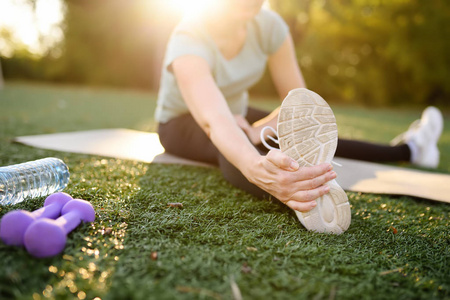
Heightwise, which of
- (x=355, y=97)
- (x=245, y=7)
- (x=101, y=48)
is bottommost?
(x=355, y=97)

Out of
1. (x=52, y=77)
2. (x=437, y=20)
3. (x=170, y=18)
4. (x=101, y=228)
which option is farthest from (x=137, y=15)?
(x=101, y=228)

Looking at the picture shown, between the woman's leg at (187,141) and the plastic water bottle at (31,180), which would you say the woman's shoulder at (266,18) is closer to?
the woman's leg at (187,141)

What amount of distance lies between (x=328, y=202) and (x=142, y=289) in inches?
22.3

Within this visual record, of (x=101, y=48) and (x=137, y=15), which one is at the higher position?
(x=137, y=15)

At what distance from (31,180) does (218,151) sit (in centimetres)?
72

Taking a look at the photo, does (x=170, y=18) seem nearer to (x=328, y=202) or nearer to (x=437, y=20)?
(x=437, y=20)

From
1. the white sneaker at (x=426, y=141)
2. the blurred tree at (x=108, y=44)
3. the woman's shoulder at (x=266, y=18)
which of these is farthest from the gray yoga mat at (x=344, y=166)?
the blurred tree at (x=108, y=44)

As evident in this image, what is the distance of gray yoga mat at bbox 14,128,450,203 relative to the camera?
153 centimetres

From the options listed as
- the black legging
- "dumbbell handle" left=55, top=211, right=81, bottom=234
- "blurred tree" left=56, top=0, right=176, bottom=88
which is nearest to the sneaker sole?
the black legging

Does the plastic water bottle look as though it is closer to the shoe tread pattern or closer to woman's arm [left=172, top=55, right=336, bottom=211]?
woman's arm [left=172, top=55, right=336, bottom=211]

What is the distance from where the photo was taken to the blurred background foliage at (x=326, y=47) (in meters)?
8.27

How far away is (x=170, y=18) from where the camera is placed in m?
9.82

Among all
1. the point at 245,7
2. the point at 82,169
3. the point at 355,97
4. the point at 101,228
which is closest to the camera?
the point at 101,228

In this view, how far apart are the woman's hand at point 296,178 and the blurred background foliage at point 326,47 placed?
8426 mm
